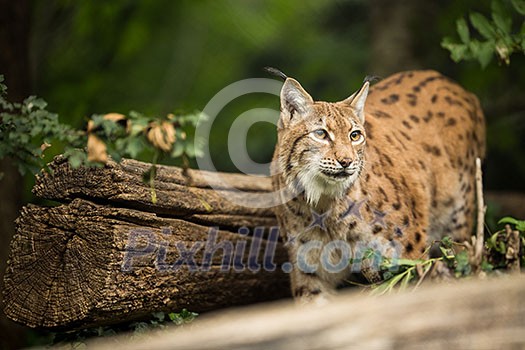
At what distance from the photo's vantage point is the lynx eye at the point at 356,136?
4539 mm

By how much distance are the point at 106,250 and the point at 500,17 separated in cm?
321

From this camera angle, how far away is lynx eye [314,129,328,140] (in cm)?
449

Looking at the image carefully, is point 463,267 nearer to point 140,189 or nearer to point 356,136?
point 356,136

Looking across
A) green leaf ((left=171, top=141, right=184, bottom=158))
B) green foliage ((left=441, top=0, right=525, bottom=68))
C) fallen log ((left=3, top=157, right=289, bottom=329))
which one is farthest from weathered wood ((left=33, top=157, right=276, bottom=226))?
green foliage ((left=441, top=0, right=525, bottom=68))

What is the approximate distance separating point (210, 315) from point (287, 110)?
156 cm

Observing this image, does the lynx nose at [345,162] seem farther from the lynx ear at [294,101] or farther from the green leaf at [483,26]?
the green leaf at [483,26]

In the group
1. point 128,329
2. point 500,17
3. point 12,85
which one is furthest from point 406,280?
point 12,85

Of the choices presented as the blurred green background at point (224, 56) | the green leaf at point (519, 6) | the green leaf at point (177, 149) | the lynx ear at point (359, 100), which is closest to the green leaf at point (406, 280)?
the lynx ear at point (359, 100)

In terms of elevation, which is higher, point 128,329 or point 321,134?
point 321,134

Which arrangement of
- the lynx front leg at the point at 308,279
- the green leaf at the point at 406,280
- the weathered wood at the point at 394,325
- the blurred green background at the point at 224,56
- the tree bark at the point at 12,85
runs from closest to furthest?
1. the weathered wood at the point at 394,325
2. the green leaf at the point at 406,280
3. the lynx front leg at the point at 308,279
4. the tree bark at the point at 12,85
5. the blurred green background at the point at 224,56

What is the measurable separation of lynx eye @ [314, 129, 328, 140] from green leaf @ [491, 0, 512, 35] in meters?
1.59

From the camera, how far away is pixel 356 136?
4566 millimetres

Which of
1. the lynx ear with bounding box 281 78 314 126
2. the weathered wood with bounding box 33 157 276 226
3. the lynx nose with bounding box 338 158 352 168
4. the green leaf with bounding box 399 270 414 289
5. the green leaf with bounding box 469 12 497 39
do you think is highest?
the green leaf with bounding box 469 12 497 39

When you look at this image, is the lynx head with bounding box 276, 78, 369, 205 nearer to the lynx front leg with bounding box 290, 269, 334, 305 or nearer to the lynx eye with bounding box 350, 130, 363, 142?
the lynx eye with bounding box 350, 130, 363, 142
